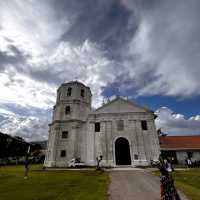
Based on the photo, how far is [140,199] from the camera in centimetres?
782

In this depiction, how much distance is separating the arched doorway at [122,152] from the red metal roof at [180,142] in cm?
665

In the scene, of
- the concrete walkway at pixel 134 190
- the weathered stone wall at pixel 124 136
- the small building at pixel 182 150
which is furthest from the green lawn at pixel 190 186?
the small building at pixel 182 150

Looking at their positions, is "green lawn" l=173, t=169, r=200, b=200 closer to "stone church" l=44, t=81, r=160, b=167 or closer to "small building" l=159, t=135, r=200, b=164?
"stone church" l=44, t=81, r=160, b=167

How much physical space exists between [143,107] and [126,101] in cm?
355

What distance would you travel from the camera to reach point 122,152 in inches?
→ 1298

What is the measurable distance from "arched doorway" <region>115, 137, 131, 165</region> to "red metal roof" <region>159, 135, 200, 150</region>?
665cm

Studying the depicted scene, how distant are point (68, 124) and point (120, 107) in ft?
36.5

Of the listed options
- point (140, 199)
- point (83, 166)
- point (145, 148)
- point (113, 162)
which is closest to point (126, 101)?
point (145, 148)

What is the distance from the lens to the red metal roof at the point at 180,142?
3216 cm

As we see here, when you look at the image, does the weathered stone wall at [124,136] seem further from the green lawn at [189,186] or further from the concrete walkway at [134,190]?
the concrete walkway at [134,190]

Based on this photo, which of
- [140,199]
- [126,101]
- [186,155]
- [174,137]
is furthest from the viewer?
[174,137]

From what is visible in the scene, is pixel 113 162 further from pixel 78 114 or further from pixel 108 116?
pixel 78 114

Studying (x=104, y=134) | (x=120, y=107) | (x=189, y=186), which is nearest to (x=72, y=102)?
(x=104, y=134)

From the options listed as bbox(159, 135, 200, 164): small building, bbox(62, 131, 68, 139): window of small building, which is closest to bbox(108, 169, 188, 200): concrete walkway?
bbox(159, 135, 200, 164): small building
